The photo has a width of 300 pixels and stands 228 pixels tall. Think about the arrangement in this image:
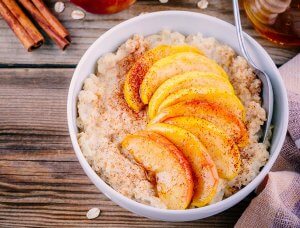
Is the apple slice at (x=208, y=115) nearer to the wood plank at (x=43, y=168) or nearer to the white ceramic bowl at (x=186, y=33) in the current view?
the white ceramic bowl at (x=186, y=33)

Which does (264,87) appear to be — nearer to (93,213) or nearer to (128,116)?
(128,116)

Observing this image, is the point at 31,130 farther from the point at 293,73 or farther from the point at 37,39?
the point at 293,73

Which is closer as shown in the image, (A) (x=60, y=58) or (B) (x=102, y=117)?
(B) (x=102, y=117)

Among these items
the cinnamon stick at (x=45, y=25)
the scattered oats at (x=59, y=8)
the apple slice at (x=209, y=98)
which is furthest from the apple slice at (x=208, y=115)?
the scattered oats at (x=59, y=8)

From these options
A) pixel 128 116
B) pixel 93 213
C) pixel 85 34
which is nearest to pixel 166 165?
pixel 128 116

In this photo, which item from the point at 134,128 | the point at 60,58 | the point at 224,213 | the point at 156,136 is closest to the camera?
the point at 156,136

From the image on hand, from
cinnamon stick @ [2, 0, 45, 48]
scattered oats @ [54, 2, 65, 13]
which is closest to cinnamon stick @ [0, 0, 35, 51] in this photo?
cinnamon stick @ [2, 0, 45, 48]

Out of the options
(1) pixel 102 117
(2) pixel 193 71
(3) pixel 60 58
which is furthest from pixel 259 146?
(3) pixel 60 58
